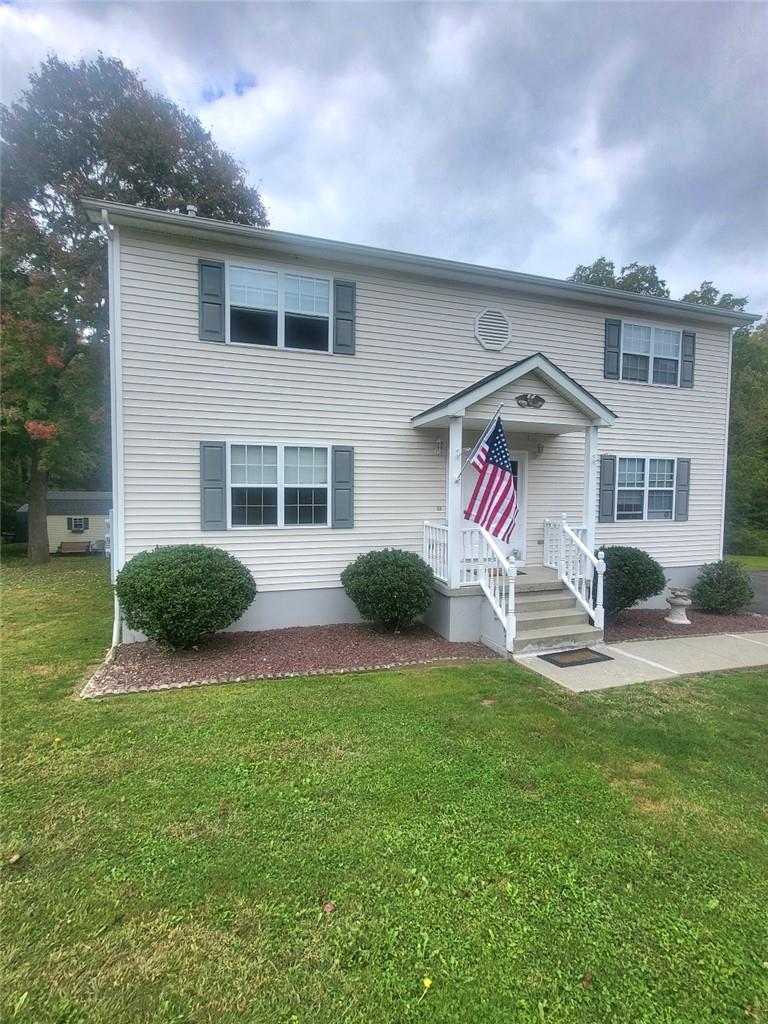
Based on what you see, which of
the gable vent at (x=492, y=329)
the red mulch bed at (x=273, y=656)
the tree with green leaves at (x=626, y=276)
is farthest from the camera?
the tree with green leaves at (x=626, y=276)

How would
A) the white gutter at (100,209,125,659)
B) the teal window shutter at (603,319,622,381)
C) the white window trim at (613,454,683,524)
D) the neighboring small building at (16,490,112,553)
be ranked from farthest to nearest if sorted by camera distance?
the neighboring small building at (16,490,112,553) → the white window trim at (613,454,683,524) → the teal window shutter at (603,319,622,381) → the white gutter at (100,209,125,659)

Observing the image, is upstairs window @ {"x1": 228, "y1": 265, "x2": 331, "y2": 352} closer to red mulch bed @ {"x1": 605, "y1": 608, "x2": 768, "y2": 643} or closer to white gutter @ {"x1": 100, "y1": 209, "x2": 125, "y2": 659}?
white gutter @ {"x1": 100, "y1": 209, "x2": 125, "y2": 659}

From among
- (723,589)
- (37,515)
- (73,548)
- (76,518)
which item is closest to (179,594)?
(723,589)

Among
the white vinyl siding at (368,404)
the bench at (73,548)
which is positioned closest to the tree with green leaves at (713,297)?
the white vinyl siding at (368,404)

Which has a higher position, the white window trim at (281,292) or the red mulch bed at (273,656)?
the white window trim at (281,292)

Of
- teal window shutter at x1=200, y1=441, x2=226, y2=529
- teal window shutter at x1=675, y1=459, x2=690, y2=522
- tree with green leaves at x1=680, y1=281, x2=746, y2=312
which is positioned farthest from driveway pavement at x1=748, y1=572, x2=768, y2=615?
tree with green leaves at x1=680, y1=281, x2=746, y2=312

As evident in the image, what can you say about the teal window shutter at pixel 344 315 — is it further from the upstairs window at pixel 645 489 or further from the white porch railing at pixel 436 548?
the upstairs window at pixel 645 489

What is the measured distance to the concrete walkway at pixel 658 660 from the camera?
5846 mm

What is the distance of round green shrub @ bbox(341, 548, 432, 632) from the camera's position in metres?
7.09

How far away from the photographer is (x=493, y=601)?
7.09m

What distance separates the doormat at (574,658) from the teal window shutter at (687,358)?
265 inches

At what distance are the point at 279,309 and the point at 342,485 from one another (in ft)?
9.76

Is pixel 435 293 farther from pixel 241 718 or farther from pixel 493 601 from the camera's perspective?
pixel 241 718

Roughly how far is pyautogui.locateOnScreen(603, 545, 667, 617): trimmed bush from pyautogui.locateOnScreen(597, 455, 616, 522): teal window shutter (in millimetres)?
1525
